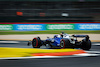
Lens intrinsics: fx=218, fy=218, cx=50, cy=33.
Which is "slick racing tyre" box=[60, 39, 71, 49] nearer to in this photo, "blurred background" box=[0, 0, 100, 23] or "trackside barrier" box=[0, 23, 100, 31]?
"trackside barrier" box=[0, 23, 100, 31]

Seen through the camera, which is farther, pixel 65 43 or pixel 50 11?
pixel 50 11

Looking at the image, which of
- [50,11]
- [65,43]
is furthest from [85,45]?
[50,11]

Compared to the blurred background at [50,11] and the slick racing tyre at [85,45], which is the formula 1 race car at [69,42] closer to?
the slick racing tyre at [85,45]

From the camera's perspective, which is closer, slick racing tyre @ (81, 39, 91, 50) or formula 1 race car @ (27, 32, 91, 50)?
formula 1 race car @ (27, 32, 91, 50)

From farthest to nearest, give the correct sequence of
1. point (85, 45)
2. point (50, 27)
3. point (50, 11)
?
point (50, 11), point (50, 27), point (85, 45)

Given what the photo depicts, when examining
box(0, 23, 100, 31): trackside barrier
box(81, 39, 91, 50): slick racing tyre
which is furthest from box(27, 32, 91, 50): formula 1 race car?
Result: box(0, 23, 100, 31): trackside barrier

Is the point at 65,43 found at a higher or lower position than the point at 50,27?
lower

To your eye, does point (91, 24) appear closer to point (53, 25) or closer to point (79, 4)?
point (53, 25)

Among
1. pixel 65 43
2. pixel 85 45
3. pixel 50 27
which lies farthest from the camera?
pixel 50 27

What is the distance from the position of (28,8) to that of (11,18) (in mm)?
3356

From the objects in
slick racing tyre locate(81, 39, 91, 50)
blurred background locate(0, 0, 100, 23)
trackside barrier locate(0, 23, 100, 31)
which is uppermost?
blurred background locate(0, 0, 100, 23)

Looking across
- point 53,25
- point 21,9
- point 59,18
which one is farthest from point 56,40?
point 21,9

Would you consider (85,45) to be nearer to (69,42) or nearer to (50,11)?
(69,42)

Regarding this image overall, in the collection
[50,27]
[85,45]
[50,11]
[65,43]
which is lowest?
[85,45]
